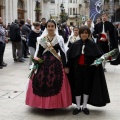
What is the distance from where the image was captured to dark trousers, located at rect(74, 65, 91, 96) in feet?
17.7

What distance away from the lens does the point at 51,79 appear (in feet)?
17.9

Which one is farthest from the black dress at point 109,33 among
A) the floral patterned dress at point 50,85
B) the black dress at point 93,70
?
the floral patterned dress at point 50,85

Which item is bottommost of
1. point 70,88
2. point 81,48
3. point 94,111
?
point 94,111

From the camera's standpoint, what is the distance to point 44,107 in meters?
5.38

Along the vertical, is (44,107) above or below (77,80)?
below

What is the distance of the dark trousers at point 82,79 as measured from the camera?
5391 mm

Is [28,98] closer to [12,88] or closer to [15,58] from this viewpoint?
[12,88]

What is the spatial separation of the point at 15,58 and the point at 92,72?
7869 mm

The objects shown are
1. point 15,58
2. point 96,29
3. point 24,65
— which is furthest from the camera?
point 15,58

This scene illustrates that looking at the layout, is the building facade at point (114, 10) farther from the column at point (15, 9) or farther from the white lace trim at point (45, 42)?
the white lace trim at point (45, 42)

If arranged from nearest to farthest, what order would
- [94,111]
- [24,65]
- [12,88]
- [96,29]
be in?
[94,111], [12,88], [96,29], [24,65]

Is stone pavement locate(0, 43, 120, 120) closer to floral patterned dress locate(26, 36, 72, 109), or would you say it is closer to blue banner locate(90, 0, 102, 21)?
floral patterned dress locate(26, 36, 72, 109)

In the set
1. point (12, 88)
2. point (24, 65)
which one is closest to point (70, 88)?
point (12, 88)

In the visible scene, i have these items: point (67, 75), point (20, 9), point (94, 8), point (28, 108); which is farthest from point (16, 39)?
point (20, 9)
